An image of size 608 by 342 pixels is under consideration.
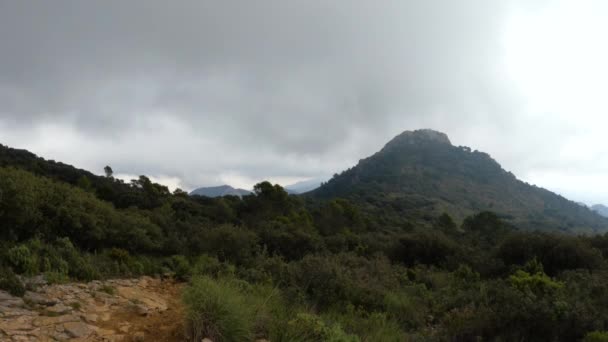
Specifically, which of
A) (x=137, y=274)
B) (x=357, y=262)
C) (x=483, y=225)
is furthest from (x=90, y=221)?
(x=483, y=225)

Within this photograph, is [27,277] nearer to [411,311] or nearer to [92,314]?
[92,314]

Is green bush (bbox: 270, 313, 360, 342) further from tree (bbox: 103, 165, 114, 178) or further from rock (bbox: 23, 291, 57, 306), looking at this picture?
tree (bbox: 103, 165, 114, 178)

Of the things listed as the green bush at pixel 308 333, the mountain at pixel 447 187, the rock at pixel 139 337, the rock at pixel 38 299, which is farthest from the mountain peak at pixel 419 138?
the rock at pixel 139 337

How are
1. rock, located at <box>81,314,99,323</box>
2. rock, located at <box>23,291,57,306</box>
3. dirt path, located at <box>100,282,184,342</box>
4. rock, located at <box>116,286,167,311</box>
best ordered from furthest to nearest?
1. rock, located at <box>116,286,167,311</box>
2. rock, located at <box>23,291,57,306</box>
3. rock, located at <box>81,314,99,323</box>
4. dirt path, located at <box>100,282,184,342</box>

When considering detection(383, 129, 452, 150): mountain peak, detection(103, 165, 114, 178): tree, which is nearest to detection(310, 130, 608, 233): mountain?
detection(383, 129, 452, 150): mountain peak

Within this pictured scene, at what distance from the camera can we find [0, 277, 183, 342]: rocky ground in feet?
12.8

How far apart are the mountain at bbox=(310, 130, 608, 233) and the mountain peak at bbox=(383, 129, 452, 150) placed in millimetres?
400

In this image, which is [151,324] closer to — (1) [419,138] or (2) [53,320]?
(2) [53,320]

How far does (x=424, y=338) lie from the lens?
17.1 feet

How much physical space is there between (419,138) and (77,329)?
147 meters

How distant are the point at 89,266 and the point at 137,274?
4.47 feet

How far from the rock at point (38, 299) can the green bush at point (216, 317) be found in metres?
2.05

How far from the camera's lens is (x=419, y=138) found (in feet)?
466

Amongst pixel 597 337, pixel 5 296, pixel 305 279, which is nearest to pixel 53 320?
pixel 5 296
